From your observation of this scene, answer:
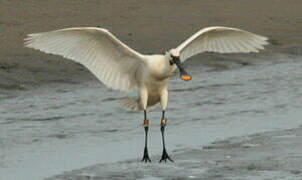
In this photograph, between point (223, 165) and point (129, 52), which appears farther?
point (129, 52)

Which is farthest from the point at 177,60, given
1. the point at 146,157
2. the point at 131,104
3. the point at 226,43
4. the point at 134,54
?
the point at 226,43

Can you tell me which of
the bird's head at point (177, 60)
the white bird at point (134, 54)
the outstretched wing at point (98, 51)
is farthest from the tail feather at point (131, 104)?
the bird's head at point (177, 60)

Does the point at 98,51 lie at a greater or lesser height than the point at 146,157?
greater

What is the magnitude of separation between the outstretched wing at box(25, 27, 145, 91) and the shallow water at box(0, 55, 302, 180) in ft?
2.28

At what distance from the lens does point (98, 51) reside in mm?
12031

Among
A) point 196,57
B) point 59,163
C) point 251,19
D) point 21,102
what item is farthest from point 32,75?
point 251,19

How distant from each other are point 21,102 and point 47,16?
5.22 metres

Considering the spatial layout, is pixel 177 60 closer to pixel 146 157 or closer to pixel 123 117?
pixel 146 157

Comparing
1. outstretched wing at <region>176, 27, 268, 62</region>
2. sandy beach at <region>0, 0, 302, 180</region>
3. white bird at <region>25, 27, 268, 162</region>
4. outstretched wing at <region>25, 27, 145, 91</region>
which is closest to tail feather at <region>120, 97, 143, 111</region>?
white bird at <region>25, 27, 268, 162</region>

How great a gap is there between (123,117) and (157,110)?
32.7 inches

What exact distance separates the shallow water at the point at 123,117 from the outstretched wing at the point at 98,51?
69cm

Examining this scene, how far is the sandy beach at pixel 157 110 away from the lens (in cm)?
1077

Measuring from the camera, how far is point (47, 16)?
19312 mm

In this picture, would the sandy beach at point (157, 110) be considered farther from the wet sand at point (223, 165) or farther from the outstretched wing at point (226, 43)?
the outstretched wing at point (226, 43)
